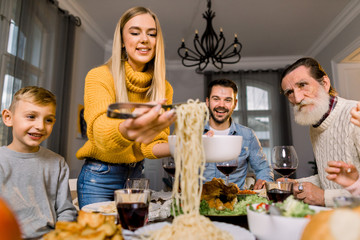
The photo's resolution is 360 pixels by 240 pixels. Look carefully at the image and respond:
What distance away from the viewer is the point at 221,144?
84cm

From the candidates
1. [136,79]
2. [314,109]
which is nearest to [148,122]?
[136,79]

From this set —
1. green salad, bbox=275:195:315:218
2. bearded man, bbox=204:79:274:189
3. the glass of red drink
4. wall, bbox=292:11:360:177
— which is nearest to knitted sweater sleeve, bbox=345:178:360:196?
the glass of red drink

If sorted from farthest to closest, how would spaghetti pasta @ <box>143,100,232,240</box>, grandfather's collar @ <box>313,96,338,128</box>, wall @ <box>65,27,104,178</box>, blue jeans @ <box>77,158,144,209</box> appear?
wall @ <box>65,27,104,178</box> → grandfather's collar @ <box>313,96,338,128</box> → blue jeans @ <box>77,158,144,209</box> → spaghetti pasta @ <box>143,100,232,240</box>

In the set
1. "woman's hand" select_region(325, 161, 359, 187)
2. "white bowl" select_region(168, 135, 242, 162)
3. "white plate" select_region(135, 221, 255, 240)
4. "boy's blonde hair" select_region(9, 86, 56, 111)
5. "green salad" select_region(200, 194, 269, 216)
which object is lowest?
"green salad" select_region(200, 194, 269, 216)

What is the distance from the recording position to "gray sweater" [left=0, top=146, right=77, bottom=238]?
43.8 inches

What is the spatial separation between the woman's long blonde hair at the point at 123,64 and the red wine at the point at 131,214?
716mm

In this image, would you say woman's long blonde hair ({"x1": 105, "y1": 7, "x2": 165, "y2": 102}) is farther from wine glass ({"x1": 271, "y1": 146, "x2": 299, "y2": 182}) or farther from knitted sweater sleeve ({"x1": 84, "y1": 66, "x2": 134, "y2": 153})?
wine glass ({"x1": 271, "y1": 146, "x2": 299, "y2": 182})

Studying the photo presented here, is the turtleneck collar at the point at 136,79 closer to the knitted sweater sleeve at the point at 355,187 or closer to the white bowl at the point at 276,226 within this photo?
the white bowl at the point at 276,226

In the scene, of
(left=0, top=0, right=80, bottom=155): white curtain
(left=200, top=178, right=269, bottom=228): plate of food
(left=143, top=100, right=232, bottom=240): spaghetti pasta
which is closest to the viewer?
(left=143, top=100, right=232, bottom=240): spaghetti pasta

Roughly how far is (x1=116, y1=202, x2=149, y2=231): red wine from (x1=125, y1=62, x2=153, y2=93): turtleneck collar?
2.78 feet

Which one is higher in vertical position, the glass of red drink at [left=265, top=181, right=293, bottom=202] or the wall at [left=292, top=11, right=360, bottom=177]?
the wall at [left=292, top=11, right=360, bottom=177]

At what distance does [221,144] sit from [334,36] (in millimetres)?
5132

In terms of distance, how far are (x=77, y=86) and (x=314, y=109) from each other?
12.3 ft

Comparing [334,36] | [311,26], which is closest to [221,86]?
[311,26]
